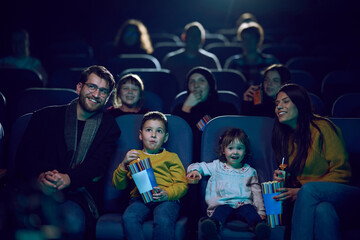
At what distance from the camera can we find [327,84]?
3.31m

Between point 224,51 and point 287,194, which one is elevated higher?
→ point 224,51

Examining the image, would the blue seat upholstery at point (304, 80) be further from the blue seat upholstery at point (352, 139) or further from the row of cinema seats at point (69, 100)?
the blue seat upholstery at point (352, 139)

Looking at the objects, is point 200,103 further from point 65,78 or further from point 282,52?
point 282,52

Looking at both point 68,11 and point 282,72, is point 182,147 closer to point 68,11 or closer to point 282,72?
point 282,72

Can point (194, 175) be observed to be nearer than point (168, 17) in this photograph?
Yes

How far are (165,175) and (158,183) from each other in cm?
5

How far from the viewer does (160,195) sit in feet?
6.16

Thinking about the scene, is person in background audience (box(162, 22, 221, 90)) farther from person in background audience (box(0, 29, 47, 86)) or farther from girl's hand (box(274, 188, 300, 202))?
girl's hand (box(274, 188, 300, 202))

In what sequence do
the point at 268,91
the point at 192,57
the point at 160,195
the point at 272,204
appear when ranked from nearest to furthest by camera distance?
the point at 272,204, the point at 160,195, the point at 268,91, the point at 192,57

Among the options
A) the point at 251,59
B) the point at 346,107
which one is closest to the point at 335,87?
the point at 346,107

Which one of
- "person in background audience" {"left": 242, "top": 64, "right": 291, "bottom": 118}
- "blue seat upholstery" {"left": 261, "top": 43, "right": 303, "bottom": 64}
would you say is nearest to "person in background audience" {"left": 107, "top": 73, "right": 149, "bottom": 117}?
"person in background audience" {"left": 242, "top": 64, "right": 291, "bottom": 118}

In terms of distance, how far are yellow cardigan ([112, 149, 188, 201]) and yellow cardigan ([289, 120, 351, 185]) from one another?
1.84 ft

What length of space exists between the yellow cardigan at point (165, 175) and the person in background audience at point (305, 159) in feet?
1.53

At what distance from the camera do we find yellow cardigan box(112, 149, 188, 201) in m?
1.97
